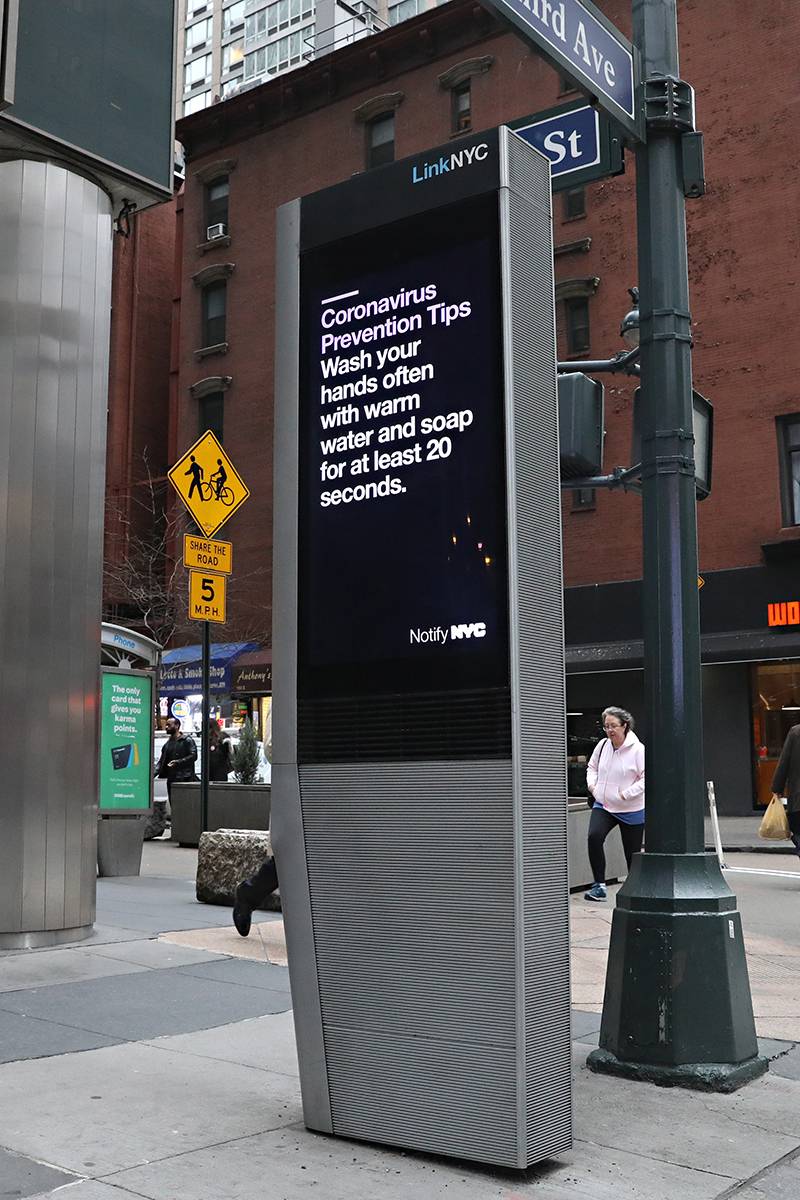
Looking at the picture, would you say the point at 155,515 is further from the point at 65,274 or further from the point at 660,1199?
the point at 660,1199

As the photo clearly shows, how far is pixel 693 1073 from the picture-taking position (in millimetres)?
5363

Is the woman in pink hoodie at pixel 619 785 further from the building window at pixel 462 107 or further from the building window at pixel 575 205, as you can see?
the building window at pixel 462 107

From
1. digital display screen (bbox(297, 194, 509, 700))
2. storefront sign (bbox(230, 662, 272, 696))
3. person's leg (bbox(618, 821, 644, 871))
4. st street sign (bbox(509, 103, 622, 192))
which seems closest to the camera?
digital display screen (bbox(297, 194, 509, 700))

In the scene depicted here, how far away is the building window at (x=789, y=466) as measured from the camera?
79.8ft

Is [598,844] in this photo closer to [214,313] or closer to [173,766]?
[173,766]

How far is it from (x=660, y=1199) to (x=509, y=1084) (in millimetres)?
606

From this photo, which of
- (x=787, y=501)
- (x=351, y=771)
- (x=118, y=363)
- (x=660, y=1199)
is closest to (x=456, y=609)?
(x=351, y=771)

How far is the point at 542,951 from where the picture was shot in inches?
173

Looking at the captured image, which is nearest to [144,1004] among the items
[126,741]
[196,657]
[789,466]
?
[126,741]

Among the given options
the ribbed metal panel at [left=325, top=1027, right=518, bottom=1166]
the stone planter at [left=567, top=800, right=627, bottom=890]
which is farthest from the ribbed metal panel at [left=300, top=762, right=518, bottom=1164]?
the stone planter at [left=567, top=800, right=627, bottom=890]

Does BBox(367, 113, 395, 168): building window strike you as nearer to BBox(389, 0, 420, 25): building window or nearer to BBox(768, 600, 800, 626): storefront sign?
BBox(768, 600, 800, 626): storefront sign

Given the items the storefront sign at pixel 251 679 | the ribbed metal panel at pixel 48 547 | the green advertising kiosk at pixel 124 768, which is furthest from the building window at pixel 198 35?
the ribbed metal panel at pixel 48 547

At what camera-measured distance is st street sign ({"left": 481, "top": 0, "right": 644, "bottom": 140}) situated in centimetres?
532

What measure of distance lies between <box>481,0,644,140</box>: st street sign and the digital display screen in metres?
1.19
